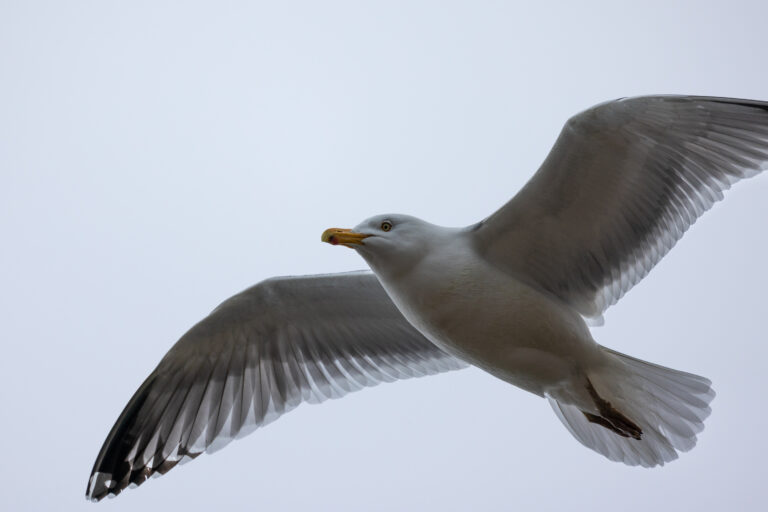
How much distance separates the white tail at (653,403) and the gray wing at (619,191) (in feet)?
0.95

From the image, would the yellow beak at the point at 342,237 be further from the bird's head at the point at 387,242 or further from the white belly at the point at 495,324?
the white belly at the point at 495,324

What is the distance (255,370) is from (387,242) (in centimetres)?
107

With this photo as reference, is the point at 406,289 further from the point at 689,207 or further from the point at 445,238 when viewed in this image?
the point at 689,207

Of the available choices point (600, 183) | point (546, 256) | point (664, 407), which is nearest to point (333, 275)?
point (546, 256)

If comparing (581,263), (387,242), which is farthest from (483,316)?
(581,263)

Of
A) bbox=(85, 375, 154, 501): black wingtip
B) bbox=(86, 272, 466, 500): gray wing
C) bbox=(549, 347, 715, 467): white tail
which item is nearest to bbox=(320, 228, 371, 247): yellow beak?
bbox=(86, 272, 466, 500): gray wing

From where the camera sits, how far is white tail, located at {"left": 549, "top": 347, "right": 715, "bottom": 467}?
11.8 feet

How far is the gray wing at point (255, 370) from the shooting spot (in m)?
4.13

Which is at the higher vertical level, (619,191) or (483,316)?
(619,191)

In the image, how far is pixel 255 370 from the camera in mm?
4258

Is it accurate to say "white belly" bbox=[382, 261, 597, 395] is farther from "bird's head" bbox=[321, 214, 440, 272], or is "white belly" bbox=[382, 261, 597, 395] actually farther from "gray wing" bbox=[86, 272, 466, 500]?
"gray wing" bbox=[86, 272, 466, 500]

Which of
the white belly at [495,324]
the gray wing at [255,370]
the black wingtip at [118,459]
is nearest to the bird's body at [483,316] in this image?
the white belly at [495,324]

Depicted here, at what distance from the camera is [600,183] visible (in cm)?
358

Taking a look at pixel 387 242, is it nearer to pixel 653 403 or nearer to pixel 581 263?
pixel 581 263
